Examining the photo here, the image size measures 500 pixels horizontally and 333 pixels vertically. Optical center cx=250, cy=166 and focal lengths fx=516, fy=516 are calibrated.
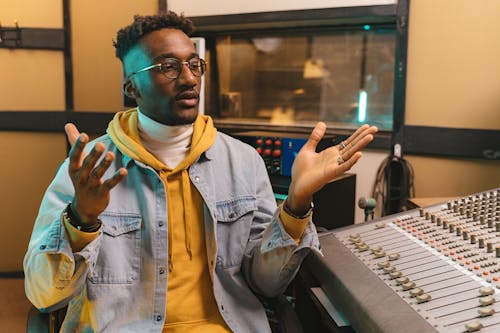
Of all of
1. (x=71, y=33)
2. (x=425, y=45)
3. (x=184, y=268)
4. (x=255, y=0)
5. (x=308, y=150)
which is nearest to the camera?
(x=308, y=150)

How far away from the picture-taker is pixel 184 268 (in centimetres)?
138

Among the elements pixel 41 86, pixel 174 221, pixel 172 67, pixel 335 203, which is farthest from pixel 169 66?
pixel 41 86

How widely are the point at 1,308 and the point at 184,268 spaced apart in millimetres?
2153

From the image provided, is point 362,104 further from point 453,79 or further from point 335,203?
point 335,203

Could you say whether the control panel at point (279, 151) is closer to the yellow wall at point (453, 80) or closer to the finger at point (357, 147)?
the yellow wall at point (453, 80)

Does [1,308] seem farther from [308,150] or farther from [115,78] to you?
[308,150]

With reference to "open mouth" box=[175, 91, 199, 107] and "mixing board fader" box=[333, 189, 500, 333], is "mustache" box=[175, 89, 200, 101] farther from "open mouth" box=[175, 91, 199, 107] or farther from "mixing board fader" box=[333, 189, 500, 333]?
"mixing board fader" box=[333, 189, 500, 333]

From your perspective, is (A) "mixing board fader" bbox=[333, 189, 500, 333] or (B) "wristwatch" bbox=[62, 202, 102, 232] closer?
(A) "mixing board fader" bbox=[333, 189, 500, 333]

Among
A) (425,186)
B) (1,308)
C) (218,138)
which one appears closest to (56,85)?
(1,308)

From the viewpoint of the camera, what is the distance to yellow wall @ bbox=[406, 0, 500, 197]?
2.27 meters

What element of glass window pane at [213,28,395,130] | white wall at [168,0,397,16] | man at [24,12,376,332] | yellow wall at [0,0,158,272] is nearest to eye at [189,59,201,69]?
man at [24,12,376,332]

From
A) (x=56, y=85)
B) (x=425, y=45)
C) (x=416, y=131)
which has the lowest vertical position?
(x=416, y=131)

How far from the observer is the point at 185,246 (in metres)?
1.39

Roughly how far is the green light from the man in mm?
1414
